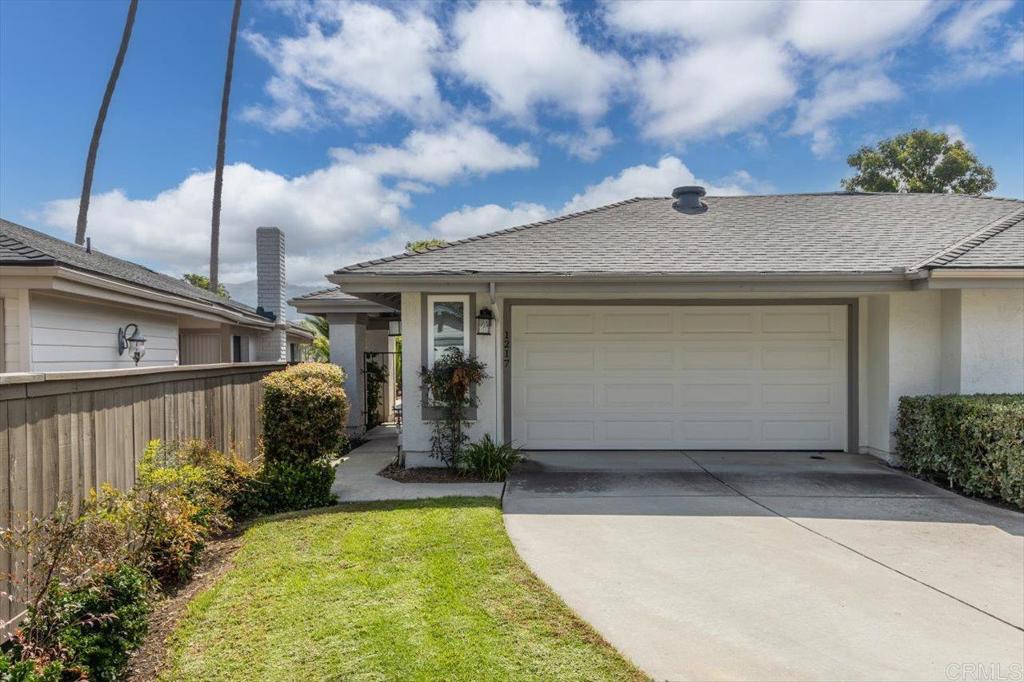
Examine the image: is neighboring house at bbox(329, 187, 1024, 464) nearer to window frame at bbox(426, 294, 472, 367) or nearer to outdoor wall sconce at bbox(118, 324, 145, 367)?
window frame at bbox(426, 294, 472, 367)

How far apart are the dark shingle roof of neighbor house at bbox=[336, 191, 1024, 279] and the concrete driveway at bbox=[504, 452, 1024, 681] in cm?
299

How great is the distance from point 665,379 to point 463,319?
11.8ft

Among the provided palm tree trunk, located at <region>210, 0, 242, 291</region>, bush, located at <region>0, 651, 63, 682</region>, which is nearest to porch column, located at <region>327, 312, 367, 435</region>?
bush, located at <region>0, 651, 63, 682</region>

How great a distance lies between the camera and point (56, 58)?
15.3 m

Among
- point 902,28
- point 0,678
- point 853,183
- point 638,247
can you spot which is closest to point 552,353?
point 638,247

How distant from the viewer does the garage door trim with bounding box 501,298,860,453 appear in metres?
Answer: 9.02

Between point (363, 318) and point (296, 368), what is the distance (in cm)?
507

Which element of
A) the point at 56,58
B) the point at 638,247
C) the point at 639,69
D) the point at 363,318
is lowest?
the point at 363,318

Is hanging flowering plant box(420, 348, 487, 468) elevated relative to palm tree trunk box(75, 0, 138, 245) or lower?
lower

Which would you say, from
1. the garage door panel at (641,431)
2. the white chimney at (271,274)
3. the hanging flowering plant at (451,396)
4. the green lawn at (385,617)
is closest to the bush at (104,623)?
the green lawn at (385,617)

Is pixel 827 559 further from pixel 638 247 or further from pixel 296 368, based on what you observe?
pixel 296 368

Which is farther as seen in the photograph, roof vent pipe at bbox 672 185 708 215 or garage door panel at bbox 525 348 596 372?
roof vent pipe at bbox 672 185 708 215

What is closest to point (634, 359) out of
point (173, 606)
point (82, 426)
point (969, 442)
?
point (969, 442)

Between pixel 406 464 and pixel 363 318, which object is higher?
pixel 363 318
